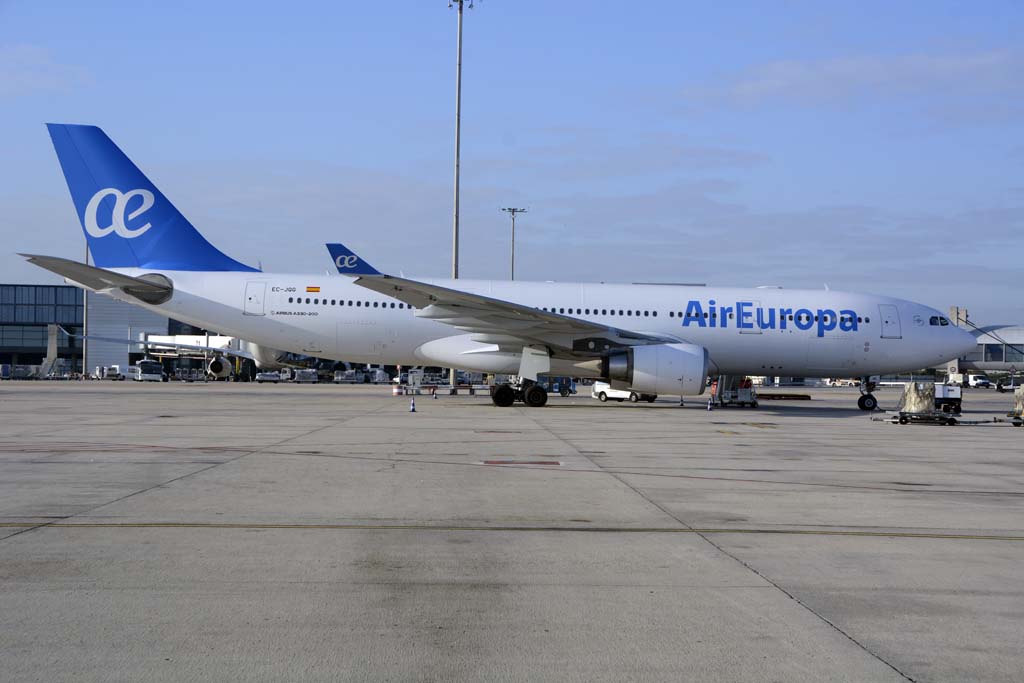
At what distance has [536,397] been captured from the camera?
25.4 m

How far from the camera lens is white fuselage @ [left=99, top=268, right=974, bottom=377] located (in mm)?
25750

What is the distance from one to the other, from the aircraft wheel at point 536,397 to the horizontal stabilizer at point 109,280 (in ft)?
33.4

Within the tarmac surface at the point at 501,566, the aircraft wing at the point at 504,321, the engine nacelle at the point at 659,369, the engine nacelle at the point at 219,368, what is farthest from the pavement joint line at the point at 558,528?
the engine nacelle at the point at 219,368

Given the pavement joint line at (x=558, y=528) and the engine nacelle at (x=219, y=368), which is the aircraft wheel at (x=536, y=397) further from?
the engine nacelle at (x=219, y=368)

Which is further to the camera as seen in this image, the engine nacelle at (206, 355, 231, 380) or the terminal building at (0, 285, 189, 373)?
the terminal building at (0, 285, 189, 373)

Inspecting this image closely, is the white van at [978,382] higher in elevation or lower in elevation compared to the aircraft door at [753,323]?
lower

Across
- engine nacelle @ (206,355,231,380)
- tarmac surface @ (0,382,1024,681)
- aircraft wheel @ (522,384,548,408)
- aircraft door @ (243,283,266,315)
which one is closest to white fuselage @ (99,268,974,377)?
aircraft door @ (243,283,266,315)

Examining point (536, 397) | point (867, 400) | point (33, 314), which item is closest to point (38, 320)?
point (33, 314)

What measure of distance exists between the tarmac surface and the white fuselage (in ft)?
42.3

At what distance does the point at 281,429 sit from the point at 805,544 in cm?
1171

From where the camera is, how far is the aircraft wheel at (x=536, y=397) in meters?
25.3

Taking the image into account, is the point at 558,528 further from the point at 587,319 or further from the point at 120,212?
the point at 120,212

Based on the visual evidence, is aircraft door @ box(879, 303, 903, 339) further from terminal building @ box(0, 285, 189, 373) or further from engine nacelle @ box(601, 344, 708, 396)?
terminal building @ box(0, 285, 189, 373)

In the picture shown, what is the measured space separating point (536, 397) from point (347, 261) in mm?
6238
